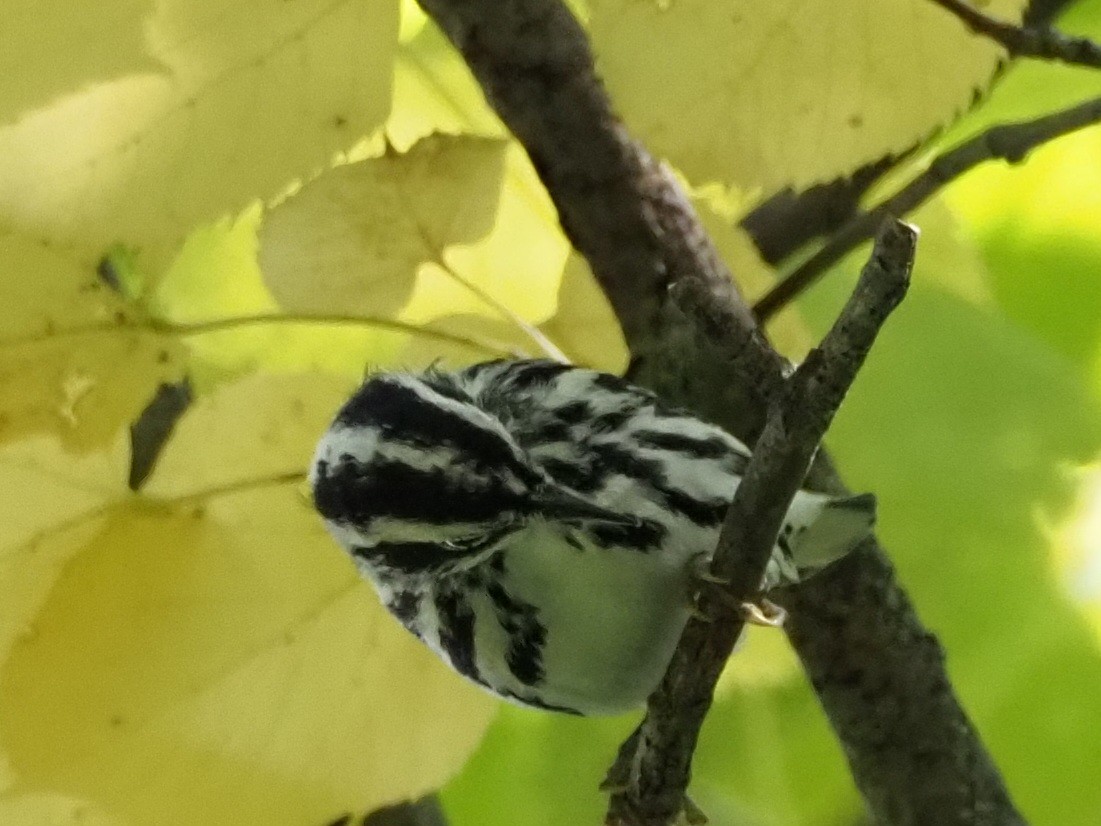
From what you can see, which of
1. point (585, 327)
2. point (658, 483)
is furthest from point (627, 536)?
point (585, 327)

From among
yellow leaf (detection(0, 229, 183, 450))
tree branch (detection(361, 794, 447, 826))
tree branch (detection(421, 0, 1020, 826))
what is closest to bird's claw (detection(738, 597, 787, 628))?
tree branch (detection(421, 0, 1020, 826))

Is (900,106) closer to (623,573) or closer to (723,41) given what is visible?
(723,41)

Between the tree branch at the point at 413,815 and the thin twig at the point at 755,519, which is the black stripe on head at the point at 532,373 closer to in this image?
the thin twig at the point at 755,519

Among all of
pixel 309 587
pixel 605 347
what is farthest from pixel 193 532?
pixel 605 347

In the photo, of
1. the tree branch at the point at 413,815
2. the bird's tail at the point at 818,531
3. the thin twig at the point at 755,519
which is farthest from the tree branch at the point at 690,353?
the tree branch at the point at 413,815

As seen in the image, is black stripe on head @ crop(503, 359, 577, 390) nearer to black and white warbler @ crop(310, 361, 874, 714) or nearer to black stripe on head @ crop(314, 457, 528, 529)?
black and white warbler @ crop(310, 361, 874, 714)
